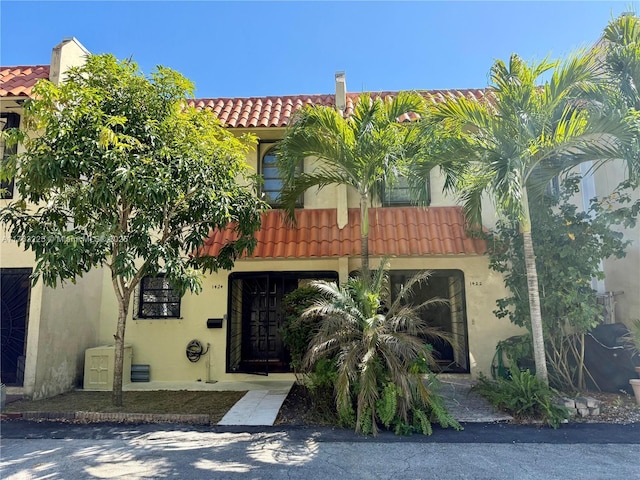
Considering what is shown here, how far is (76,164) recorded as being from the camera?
241 inches

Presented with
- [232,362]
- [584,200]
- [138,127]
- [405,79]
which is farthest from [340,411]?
[584,200]

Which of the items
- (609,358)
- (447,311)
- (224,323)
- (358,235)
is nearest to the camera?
(609,358)

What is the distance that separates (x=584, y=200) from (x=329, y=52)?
8.30 metres

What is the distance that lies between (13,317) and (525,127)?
37.1 feet

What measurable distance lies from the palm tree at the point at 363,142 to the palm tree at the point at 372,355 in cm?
94

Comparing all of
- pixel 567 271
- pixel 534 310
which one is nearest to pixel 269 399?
pixel 534 310

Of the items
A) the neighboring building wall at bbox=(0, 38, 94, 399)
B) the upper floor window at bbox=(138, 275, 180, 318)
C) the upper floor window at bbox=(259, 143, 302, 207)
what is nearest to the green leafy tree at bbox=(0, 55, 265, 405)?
the neighboring building wall at bbox=(0, 38, 94, 399)

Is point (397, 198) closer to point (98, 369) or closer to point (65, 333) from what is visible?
point (98, 369)

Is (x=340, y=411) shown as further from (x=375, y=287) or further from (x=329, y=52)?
(x=329, y=52)

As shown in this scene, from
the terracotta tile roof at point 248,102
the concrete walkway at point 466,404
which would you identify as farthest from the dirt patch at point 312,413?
the terracotta tile roof at point 248,102

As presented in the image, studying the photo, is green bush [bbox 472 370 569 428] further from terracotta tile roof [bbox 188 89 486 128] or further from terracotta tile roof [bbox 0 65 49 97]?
terracotta tile roof [bbox 0 65 49 97]

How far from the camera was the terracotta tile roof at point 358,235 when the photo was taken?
30.5 feet

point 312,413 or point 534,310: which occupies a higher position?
point 534,310

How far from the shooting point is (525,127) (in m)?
6.45
